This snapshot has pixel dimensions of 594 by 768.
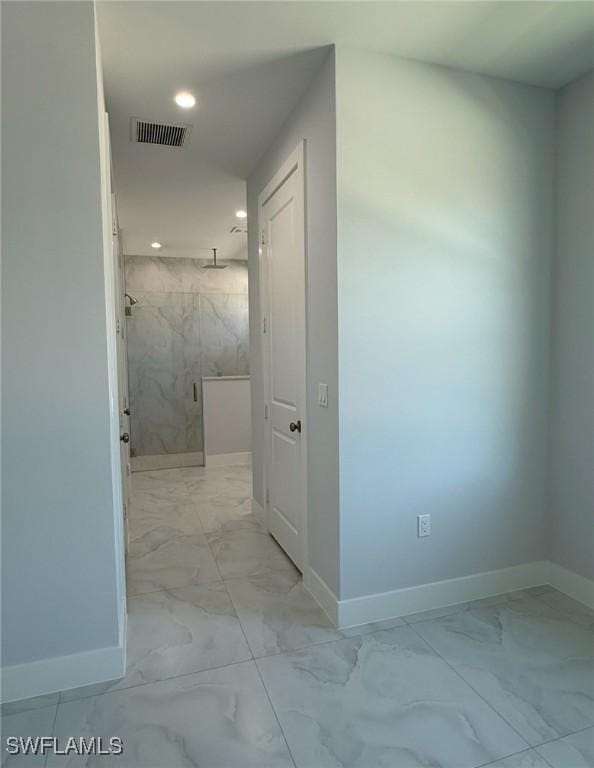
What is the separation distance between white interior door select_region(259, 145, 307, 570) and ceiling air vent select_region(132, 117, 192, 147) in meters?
0.60

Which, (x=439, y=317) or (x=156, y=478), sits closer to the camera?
(x=439, y=317)

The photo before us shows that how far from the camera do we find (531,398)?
250 cm

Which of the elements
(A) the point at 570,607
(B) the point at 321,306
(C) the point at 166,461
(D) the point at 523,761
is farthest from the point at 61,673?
(C) the point at 166,461

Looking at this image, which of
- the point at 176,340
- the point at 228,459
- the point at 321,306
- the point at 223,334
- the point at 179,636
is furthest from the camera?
the point at 223,334

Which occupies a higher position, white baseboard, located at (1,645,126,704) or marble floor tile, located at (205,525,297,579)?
white baseboard, located at (1,645,126,704)

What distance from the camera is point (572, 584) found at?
7.99 feet

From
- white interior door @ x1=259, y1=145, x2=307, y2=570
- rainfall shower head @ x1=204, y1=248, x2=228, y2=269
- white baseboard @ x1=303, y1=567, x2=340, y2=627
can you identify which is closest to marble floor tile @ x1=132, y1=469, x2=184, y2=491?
white interior door @ x1=259, y1=145, x2=307, y2=570

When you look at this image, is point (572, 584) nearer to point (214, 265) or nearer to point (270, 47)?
point (270, 47)

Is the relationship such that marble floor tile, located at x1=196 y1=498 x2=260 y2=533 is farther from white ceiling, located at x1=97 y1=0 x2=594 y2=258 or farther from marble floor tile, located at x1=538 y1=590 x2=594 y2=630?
white ceiling, located at x1=97 y1=0 x2=594 y2=258

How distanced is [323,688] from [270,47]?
2690 mm

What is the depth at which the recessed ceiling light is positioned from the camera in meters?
2.37

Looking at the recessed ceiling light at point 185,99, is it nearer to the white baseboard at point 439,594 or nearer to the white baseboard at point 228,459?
the white baseboard at point 439,594

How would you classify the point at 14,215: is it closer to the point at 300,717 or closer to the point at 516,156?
the point at 300,717

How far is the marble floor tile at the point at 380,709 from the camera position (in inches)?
58.5
